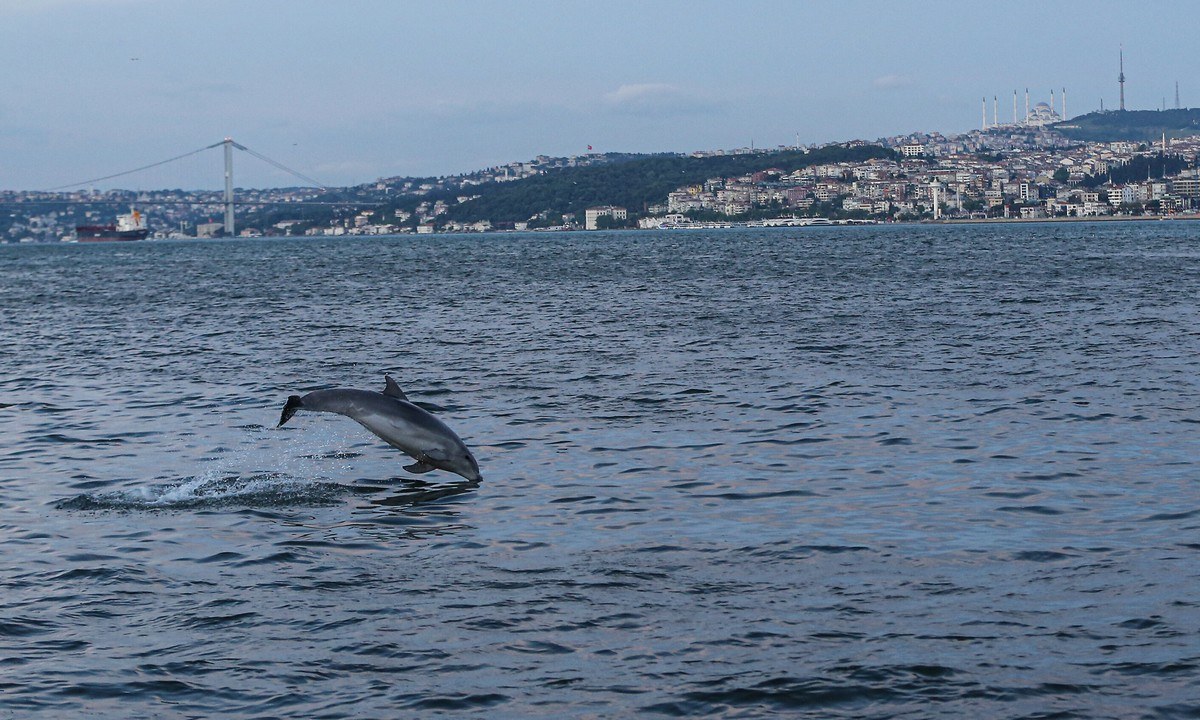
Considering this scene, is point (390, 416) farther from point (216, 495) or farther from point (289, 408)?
point (216, 495)

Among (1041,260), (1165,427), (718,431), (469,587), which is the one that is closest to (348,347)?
(718,431)

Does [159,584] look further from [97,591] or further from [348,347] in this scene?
[348,347]

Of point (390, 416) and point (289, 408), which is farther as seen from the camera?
point (390, 416)

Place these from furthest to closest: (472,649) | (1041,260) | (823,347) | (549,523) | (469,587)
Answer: (1041,260) < (823,347) < (549,523) < (469,587) < (472,649)

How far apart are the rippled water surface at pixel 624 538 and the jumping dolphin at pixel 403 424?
365 mm

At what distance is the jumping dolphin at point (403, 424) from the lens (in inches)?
615

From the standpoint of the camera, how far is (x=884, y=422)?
798 inches

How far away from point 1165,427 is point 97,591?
1471 cm

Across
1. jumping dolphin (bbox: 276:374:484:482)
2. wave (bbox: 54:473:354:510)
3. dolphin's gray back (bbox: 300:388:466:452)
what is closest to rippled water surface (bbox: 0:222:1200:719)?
wave (bbox: 54:473:354:510)

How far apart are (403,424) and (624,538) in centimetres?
394

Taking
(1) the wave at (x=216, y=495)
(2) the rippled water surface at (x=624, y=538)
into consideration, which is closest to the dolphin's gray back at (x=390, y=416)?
(2) the rippled water surface at (x=624, y=538)

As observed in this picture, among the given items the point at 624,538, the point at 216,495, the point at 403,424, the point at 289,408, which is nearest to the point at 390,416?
the point at 403,424

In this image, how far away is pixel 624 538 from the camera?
1319cm

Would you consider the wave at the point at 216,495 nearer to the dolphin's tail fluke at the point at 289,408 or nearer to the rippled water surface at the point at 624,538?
the rippled water surface at the point at 624,538
